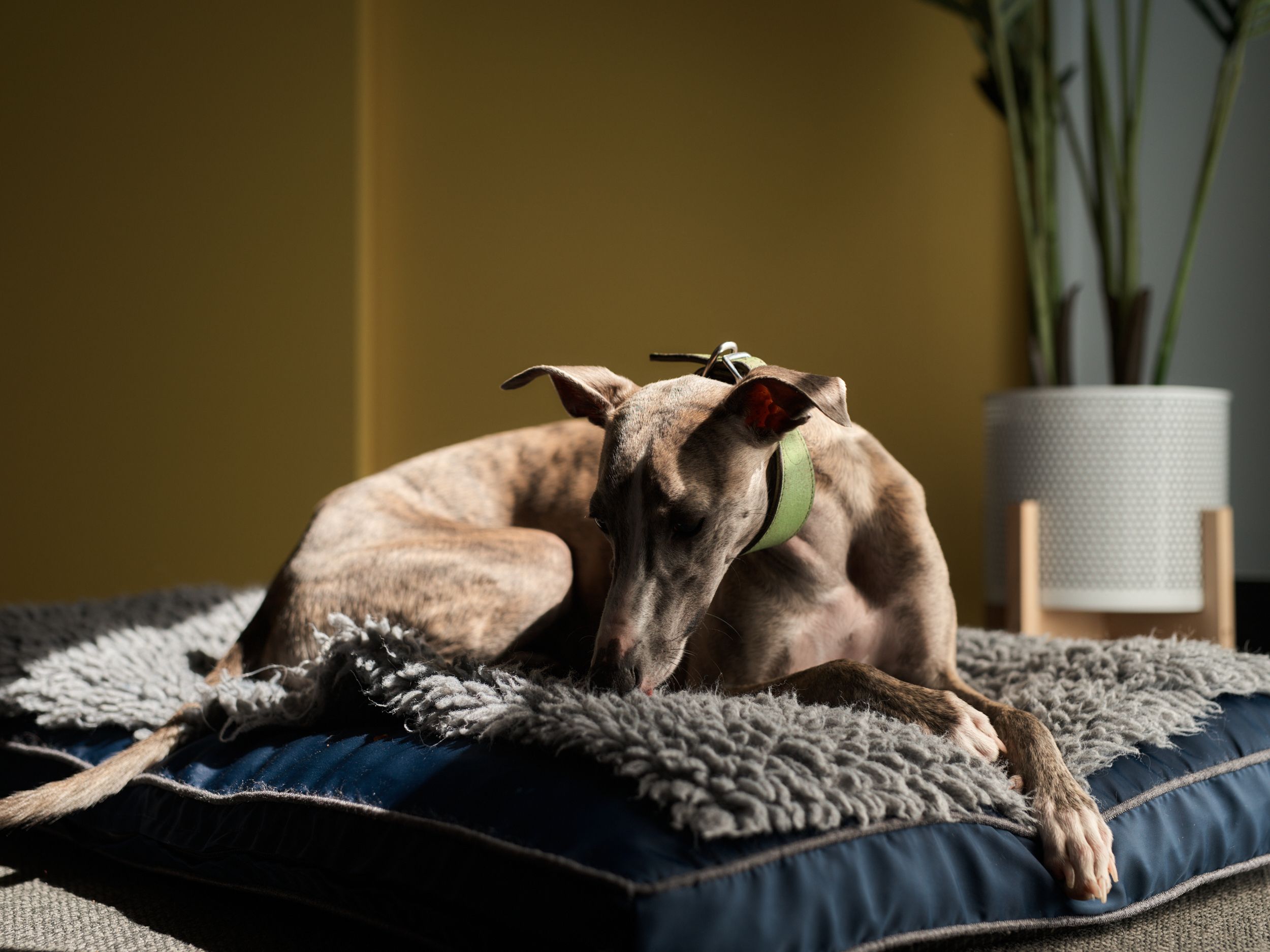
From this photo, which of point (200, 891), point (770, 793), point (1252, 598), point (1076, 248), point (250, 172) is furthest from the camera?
point (250, 172)

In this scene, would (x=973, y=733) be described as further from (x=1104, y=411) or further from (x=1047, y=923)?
(x=1104, y=411)

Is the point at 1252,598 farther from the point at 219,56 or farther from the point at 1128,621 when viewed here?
the point at 219,56

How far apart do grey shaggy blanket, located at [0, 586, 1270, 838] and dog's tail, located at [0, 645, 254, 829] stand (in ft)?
0.18

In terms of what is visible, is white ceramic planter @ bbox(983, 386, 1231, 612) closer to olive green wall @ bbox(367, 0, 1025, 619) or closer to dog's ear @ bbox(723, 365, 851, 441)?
olive green wall @ bbox(367, 0, 1025, 619)

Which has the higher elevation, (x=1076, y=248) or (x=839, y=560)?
(x=1076, y=248)

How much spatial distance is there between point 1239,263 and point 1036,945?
10.2ft

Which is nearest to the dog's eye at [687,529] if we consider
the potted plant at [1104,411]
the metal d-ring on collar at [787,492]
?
the metal d-ring on collar at [787,492]

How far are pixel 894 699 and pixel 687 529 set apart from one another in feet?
1.19

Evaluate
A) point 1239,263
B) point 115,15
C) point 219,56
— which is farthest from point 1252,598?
point 115,15

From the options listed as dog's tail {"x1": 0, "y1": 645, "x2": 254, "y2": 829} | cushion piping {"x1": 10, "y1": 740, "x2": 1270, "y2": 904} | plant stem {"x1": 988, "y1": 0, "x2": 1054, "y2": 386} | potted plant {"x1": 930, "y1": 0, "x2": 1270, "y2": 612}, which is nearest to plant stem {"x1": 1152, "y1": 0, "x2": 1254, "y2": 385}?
potted plant {"x1": 930, "y1": 0, "x2": 1270, "y2": 612}

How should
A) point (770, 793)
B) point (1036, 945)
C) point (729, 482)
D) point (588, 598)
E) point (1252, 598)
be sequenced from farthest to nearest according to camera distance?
point (1252, 598) → point (588, 598) → point (729, 482) → point (1036, 945) → point (770, 793)

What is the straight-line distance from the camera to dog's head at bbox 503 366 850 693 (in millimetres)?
1432

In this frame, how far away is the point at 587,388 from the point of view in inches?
65.4

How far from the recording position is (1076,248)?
3891 mm
